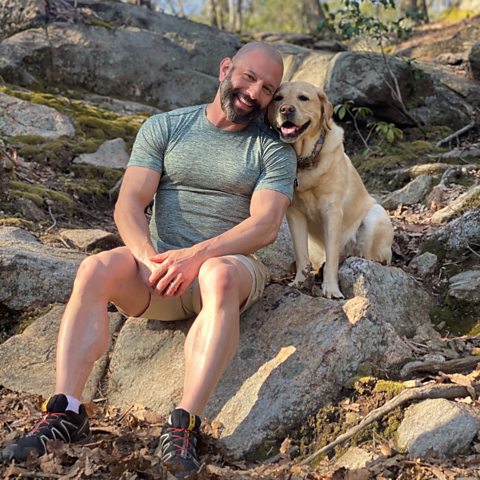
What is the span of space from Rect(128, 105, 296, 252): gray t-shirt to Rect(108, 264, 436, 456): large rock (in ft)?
1.57

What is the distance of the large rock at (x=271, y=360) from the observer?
289 centimetres

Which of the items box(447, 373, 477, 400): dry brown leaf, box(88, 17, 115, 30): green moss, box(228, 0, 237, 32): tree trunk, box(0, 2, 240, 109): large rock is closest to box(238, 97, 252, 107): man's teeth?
box(447, 373, 477, 400): dry brown leaf

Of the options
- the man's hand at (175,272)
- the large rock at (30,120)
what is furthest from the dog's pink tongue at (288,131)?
the large rock at (30,120)

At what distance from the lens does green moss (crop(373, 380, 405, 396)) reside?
2.79 metres

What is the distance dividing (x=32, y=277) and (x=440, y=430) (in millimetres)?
2516

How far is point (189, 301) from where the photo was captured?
127 inches

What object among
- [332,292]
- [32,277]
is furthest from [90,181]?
[332,292]

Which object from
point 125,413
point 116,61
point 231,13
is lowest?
point 231,13

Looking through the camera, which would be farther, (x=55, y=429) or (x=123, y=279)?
(x=123, y=279)

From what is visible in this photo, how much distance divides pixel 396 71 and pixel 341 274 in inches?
227

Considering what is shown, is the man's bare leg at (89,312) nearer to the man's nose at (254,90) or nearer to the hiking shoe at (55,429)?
the hiking shoe at (55,429)

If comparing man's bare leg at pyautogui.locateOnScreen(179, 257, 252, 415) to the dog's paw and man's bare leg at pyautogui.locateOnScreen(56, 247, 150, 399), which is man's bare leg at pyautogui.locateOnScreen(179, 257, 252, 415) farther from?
the dog's paw

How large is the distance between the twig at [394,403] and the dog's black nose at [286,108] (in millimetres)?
1764

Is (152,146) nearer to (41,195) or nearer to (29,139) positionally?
(41,195)
